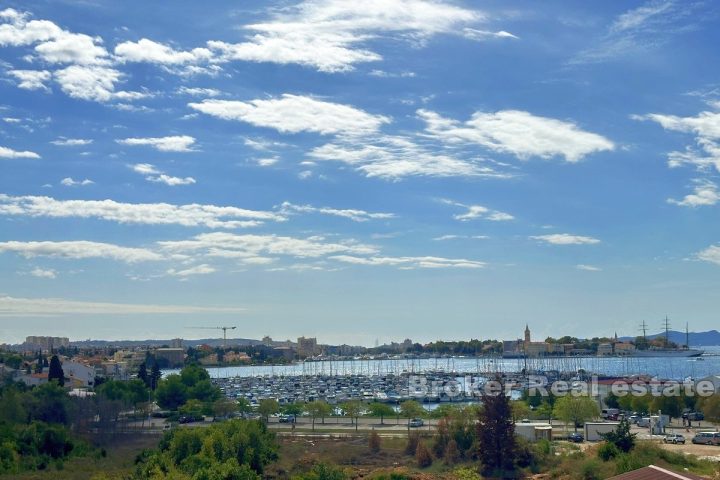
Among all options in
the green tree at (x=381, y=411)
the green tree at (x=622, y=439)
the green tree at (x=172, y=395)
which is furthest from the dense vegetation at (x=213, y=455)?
the green tree at (x=172, y=395)

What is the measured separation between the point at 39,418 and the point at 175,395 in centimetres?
1891

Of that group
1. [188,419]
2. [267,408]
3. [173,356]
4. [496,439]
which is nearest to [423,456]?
[496,439]

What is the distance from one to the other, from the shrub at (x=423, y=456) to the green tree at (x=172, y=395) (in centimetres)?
3052

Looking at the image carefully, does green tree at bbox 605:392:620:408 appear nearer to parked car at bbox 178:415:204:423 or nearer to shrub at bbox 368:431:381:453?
shrub at bbox 368:431:381:453

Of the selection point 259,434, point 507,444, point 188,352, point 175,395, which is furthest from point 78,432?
point 188,352

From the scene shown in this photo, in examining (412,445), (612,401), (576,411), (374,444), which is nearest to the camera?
(412,445)

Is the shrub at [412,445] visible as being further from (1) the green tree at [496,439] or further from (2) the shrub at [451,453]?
(1) the green tree at [496,439]

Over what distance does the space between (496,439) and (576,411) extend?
12973 millimetres

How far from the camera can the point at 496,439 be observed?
38.4m

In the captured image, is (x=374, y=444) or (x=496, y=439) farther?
(x=374, y=444)

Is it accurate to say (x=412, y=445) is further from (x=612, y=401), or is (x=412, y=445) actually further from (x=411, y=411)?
(x=612, y=401)

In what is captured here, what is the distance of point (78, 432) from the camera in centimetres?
4700

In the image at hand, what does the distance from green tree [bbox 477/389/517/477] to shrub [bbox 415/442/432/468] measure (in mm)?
2797

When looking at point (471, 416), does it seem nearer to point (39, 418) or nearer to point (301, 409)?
point (301, 409)
